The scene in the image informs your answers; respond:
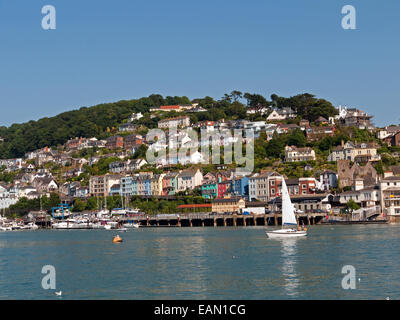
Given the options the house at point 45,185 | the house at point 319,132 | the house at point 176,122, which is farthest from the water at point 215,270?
the house at point 176,122

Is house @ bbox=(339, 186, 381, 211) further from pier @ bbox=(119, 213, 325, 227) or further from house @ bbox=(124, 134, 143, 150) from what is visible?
house @ bbox=(124, 134, 143, 150)

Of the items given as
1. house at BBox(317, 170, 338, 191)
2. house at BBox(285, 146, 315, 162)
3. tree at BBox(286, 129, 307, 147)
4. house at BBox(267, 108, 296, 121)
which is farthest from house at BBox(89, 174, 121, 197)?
house at BBox(317, 170, 338, 191)

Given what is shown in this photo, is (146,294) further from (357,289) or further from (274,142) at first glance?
(274,142)

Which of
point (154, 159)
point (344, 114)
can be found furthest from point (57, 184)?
point (344, 114)

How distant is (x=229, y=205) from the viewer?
106 m

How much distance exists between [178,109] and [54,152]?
4133 centimetres

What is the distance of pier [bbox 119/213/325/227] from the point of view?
300ft

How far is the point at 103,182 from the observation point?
13638cm

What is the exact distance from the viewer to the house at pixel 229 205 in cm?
10531

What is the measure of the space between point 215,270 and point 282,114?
405 ft

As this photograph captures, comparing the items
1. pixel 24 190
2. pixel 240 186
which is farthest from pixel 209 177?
pixel 24 190

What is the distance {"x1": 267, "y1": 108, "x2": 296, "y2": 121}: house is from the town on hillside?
30 centimetres

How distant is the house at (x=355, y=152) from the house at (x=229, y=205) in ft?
69.7

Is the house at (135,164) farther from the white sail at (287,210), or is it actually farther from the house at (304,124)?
the white sail at (287,210)
